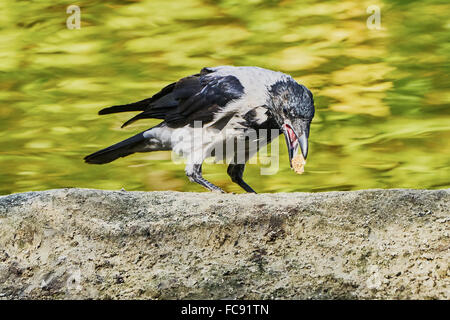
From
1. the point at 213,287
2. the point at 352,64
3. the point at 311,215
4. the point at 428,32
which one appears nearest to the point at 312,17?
the point at 352,64

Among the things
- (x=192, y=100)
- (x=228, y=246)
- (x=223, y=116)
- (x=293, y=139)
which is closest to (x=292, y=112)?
(x=293, y=139)

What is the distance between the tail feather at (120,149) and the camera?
4758 millimetres

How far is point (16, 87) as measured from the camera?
6891 mm

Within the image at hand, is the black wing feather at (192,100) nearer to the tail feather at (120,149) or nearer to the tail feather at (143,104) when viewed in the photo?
the tail feather at (143,104)

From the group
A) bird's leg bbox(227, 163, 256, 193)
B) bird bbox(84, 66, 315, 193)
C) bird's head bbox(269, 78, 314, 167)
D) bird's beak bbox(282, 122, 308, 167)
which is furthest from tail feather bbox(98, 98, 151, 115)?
bird's beak bbox(282, 122, 308, 167)

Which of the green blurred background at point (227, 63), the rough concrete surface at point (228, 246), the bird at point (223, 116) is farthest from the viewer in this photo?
the green blurred background at point (227, 63)

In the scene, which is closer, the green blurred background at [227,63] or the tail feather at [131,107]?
the tail feather at [131,107]

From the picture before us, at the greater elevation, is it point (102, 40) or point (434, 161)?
point (102, 40)

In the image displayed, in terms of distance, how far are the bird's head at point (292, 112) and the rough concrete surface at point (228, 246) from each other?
487mm

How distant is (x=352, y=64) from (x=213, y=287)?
4161 mm

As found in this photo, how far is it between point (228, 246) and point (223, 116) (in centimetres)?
123

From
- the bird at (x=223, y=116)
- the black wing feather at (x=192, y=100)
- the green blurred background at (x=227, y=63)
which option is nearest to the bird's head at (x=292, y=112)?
the bird at (x=223, y=116)
